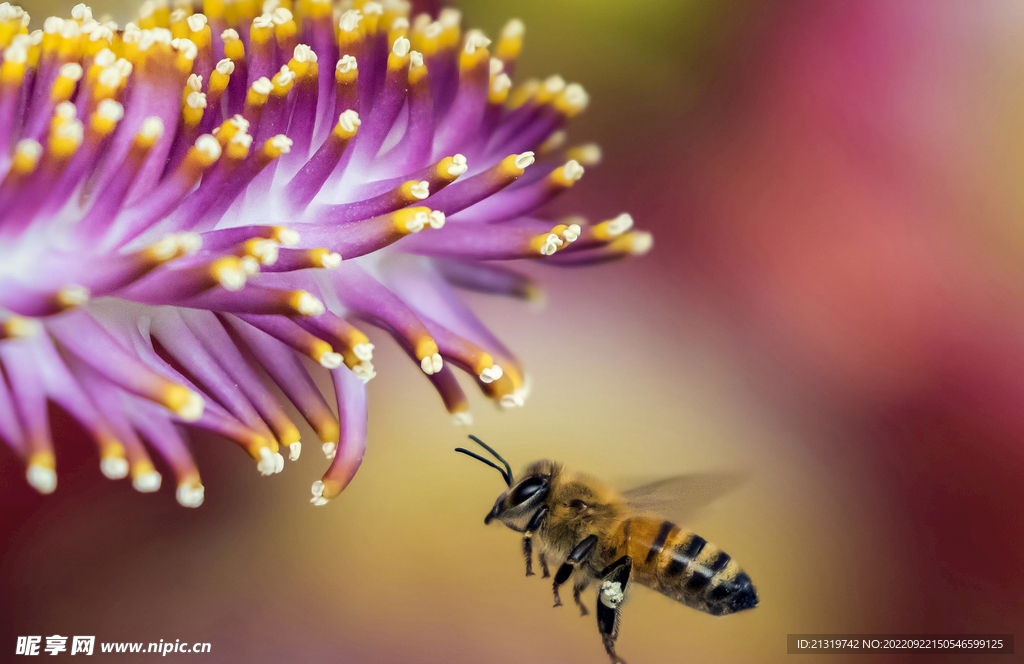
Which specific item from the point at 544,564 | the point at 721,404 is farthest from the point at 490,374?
the point at 721,404

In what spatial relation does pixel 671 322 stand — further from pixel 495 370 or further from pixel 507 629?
pixel 495 370

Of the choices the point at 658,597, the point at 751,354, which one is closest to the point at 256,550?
the point at 658,597

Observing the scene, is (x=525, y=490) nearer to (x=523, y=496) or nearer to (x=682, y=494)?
(x=523, y=496)

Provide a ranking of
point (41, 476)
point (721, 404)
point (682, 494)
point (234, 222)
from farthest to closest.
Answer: point (721, 404) → point (682, 494) → point (234, 222) → point (41, 476)

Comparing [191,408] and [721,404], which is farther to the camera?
[721,404]

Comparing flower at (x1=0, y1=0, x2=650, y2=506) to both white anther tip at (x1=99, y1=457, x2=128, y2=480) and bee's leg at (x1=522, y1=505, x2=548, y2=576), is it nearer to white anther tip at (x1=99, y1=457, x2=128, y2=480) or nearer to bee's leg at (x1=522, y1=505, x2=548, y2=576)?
white anther tip at (x1=99, y1=457, x2=128, y2=480)

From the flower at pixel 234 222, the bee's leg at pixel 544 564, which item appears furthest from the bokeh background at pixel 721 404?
the flower at pixel 234 222

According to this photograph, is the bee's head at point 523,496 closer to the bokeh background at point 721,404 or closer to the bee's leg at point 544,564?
the bee's leg at point 544,564

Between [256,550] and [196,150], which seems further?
[256,550]
